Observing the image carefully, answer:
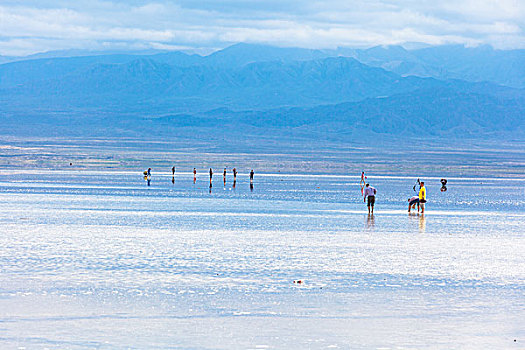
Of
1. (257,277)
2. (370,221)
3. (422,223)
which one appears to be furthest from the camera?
A: (370,221)

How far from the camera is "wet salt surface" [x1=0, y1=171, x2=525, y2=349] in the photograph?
1427 centimetres

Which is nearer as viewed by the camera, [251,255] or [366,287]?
[366,287]

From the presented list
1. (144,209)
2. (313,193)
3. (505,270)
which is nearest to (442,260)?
(505,270)

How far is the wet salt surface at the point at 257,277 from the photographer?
1427 centimetres

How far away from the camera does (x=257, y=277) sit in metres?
19.7

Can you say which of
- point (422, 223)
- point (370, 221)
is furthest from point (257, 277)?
point (422, 223)

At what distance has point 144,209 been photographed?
3831 cm

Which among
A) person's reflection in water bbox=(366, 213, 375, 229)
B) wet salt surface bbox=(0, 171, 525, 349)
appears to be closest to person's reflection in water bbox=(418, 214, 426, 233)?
wet salt surface bbox=(0, 171, 525, 349)

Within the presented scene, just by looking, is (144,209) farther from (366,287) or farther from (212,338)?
(212,338)

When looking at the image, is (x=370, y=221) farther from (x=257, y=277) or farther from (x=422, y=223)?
(x=257, y=277)

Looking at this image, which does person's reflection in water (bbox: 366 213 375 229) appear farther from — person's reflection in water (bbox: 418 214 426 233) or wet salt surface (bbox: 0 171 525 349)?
person's reflection in water (bbox: 418 214 426 233)

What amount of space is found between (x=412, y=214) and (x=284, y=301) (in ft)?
70.6

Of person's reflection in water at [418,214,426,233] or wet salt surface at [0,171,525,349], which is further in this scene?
person's reflection in water at [418,214,426,233]

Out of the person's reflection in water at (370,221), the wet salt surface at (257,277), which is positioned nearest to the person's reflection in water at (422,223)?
the wet salt surface at (257,277)
